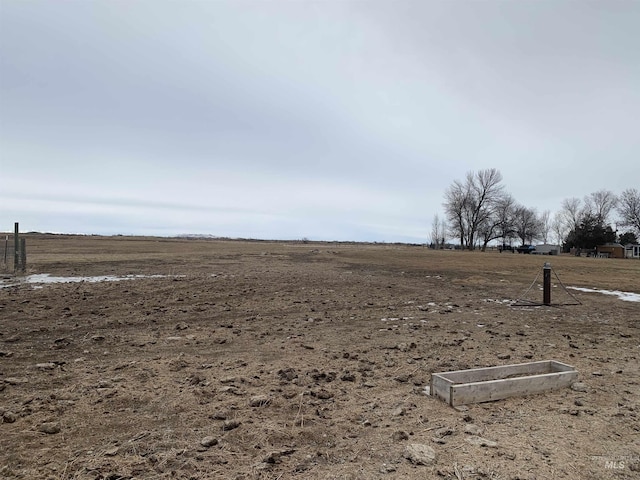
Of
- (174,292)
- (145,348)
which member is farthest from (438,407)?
(174,292)

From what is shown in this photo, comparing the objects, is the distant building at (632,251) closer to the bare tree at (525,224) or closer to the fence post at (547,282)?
the bare tree at (525,224)

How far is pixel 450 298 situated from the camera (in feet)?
40.7

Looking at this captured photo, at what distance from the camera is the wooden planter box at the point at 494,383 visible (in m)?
4.20

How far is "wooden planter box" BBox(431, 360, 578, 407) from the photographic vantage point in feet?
13.8

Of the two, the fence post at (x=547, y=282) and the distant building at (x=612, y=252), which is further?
the distant building at (x=612, y=252)

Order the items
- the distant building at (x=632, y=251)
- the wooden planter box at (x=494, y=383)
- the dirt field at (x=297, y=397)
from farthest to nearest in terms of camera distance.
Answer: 1. the distant building at (x=632, y=251)
2. the wooden planter box at (x=494, y=383)
3. the dirt field at (x=297, y=397)

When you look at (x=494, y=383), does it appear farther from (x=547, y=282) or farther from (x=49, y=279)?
(x=49, y=279)

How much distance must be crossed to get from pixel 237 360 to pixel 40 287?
33.9 feet

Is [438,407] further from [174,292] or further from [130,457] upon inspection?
[174,292]


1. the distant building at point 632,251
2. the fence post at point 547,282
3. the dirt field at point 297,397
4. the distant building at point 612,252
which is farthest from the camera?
the distant building at point 612,252

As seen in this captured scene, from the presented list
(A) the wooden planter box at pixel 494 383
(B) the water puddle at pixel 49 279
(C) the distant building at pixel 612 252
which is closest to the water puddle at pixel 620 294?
(A) the wooden planter box at pixel 494 383

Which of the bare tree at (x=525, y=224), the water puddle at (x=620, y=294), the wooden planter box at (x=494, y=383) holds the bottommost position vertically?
the water puddle at (x=620, y=294)

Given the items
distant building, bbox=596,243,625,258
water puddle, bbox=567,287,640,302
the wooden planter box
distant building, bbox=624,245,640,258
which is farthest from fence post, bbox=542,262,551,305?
distant building, bbox=624,245,640,258

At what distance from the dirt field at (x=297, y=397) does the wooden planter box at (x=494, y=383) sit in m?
0.10
